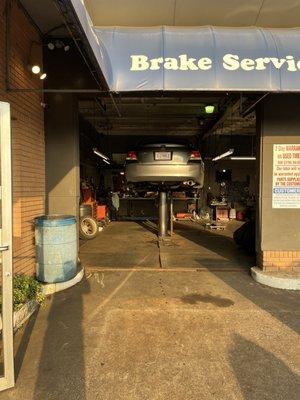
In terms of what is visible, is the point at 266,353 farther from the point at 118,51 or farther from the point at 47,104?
the point at 47,104

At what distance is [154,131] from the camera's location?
13766mm

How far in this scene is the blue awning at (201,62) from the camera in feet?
12.9

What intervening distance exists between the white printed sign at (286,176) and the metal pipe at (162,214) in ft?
14.5

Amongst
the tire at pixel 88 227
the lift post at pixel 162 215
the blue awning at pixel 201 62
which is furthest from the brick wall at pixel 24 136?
the lift post at pixel 162 215

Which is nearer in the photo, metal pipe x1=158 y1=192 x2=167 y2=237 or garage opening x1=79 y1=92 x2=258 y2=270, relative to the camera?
garage opening x1=79 y1=92 x2=258 y2=270

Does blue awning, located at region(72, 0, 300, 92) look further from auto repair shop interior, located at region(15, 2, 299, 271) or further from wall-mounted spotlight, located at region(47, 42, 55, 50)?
wall-mounted spotlight, located at region(47, 42, 55, 50)

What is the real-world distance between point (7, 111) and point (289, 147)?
415cm

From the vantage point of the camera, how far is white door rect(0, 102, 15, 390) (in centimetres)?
246

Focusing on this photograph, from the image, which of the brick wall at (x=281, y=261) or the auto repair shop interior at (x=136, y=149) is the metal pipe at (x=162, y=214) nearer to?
the auto repair shop interior at (x=136, y=149)

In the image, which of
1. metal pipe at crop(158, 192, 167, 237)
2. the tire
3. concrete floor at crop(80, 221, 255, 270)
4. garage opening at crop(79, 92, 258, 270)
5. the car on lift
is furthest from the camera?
metal pipe at crop(158, 192, 167, 237)

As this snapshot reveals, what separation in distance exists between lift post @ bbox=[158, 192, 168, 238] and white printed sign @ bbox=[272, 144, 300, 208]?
4.42 metres

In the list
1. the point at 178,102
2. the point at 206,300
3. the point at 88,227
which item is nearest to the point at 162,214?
the point at 88,227

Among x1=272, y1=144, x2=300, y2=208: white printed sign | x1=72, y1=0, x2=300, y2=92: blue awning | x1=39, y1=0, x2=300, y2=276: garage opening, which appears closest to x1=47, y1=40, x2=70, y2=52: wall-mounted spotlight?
x1=39, y1=0, x2=300, y2=276: garage opening

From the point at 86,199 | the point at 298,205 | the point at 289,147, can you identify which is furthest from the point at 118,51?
the point at 86,199
